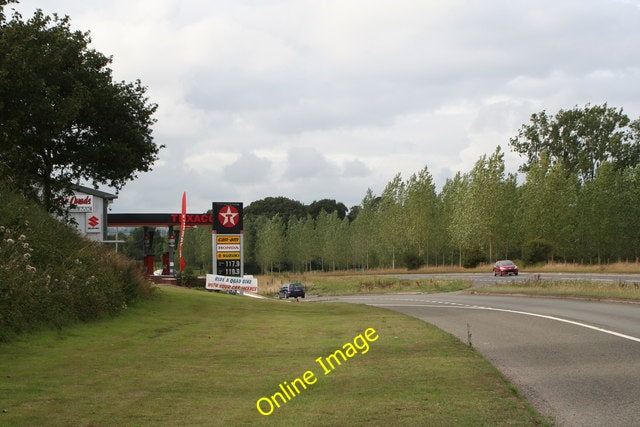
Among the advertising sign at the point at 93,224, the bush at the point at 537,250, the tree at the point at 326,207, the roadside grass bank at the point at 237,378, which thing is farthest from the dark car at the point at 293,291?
the tree at the point at 326,207

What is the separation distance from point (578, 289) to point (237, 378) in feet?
83.7

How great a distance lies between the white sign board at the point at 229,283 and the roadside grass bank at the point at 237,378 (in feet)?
60.3

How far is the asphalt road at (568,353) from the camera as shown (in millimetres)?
9164

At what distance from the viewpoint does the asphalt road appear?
30.1 ft

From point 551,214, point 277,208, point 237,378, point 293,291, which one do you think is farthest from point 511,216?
point 277,208

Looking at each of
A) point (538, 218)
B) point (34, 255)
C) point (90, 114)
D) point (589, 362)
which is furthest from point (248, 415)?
point (538, 218)

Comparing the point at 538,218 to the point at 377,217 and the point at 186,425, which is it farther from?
the point at 186,425

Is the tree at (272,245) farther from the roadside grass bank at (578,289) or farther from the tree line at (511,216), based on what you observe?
the roadside grass bank at (578,289)

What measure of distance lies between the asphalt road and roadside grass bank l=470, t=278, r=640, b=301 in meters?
2.36

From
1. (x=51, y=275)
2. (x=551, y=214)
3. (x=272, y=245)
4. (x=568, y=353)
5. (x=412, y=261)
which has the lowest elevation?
(x=568, y=353)

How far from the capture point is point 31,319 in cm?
1602

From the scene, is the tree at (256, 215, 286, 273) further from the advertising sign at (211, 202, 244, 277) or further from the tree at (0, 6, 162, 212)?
the tree at (0, 6, 162, 212)

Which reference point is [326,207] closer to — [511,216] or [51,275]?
[511,216]

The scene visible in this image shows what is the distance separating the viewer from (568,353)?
14172 mm
